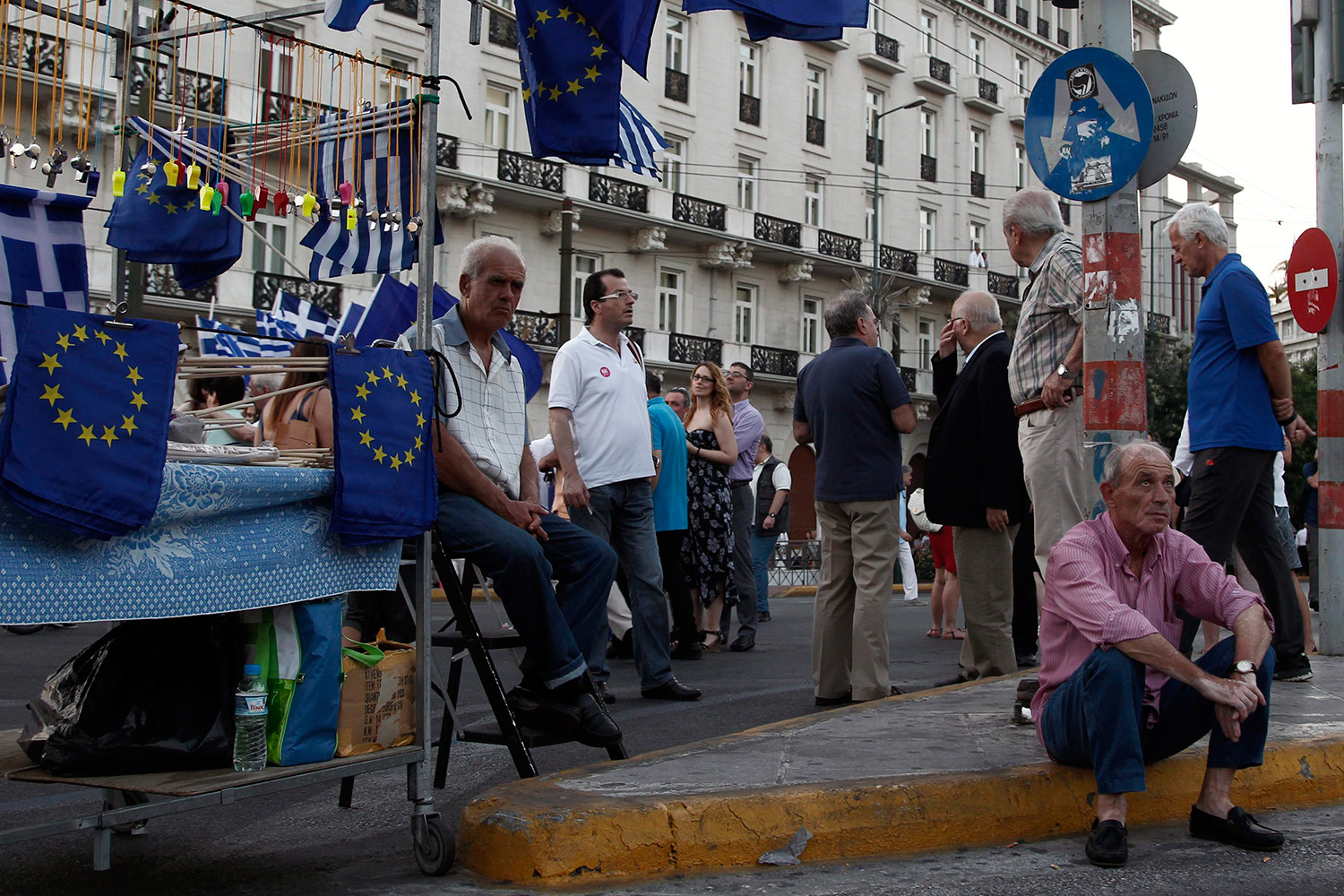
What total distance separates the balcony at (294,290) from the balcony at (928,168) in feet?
75.4

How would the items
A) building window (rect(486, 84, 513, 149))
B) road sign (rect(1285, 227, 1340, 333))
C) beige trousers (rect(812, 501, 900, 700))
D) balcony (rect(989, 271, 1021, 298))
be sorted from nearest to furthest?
beige trousers (rect(812, 501, 900, 700))
road sign (rect(1285, 227, 1340, 333))
building window (rect(486, 84, 513, 149))
balcony (rect(989, 271, 1021, 298))

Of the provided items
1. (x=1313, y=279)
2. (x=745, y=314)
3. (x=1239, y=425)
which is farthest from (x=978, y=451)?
(x=745, y=314)

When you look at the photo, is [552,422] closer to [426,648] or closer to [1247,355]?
[426,648]

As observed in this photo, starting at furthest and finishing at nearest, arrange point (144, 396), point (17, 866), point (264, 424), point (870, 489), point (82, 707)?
1. point (870, 489)
2. point (264, 424)
3. point (17, 866)
4. point (82, 707)
5. point (144, 396)

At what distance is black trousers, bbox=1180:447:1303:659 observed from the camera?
614 cm

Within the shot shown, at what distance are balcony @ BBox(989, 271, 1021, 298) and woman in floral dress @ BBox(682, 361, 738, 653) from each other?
1578 inches

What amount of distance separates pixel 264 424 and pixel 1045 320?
3411mm

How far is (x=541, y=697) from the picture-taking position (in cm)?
441

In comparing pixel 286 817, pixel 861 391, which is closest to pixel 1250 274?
pixel 861 391

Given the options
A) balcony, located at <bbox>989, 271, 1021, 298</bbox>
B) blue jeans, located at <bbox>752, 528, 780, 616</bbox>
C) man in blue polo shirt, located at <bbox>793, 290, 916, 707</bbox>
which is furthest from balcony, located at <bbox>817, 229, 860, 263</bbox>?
man in blue polo shirt, located at <bbox>793, 290, 916, 707</bbox>

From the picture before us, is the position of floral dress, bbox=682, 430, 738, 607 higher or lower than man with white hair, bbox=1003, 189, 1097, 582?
lower

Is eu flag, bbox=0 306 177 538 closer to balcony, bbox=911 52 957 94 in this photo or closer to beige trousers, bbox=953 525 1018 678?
beige trousers, bbox=953 525 1018 678

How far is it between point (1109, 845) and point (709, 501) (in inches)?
225

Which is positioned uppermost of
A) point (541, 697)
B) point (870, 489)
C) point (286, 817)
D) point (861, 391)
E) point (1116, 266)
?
point (1116, 266)
